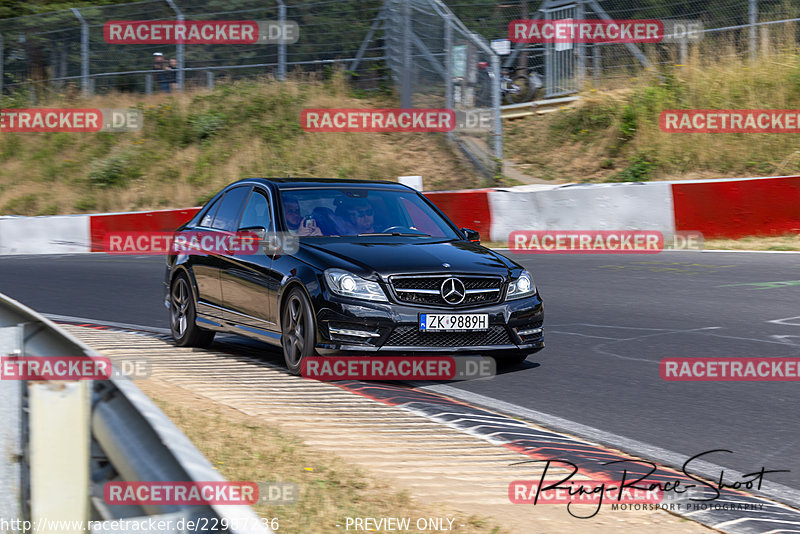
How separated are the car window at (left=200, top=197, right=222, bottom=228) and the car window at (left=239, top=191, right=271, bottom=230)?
0.67 metres

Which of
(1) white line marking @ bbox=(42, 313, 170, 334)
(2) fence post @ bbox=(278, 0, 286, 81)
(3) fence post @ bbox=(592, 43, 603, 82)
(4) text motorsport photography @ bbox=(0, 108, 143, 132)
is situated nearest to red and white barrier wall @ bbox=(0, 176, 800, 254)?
(3) fence post @ bbox=(592, 43, 603, 82)

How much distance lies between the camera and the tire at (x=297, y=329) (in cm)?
780

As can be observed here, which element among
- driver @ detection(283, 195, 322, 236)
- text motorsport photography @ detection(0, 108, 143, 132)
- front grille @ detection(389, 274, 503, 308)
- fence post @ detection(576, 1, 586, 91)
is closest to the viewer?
front grille @ detection(389, 274, 503, 308)

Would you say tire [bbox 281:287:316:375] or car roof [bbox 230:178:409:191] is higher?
car roof [bbox 230:178:409:191]

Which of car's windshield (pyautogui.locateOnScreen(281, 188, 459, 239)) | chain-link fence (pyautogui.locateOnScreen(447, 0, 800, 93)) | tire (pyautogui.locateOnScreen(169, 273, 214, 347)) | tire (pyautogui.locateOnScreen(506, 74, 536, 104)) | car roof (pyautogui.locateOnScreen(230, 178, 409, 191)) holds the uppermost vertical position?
chain-link fence (pyautogui.locateOnScreen(447, 0, 800, 93))

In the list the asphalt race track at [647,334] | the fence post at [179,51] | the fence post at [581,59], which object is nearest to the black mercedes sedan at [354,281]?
the asphalt race track at [647,334]

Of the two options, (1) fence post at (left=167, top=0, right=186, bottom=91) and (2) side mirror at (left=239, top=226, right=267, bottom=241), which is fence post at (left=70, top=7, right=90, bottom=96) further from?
(2) side mirror at (left=239, top=226, right=267, bottom=241)

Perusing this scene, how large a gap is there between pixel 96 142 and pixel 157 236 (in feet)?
32.5

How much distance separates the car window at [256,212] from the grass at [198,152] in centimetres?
1404

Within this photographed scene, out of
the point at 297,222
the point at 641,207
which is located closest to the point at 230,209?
the point at 297,222

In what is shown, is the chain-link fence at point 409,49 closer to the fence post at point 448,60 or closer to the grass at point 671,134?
the fence post at point 448,60

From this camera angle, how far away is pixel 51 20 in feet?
95.1

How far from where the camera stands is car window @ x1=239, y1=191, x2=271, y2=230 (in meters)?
8.90

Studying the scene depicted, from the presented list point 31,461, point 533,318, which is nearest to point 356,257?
point 533,318
